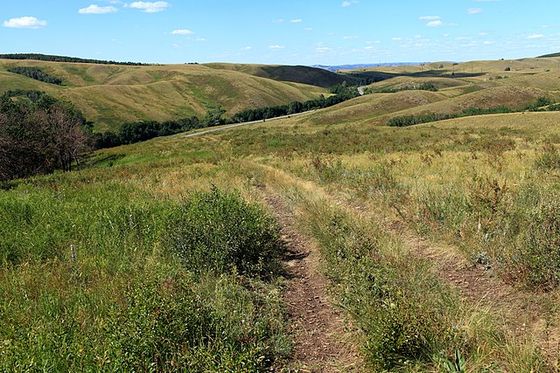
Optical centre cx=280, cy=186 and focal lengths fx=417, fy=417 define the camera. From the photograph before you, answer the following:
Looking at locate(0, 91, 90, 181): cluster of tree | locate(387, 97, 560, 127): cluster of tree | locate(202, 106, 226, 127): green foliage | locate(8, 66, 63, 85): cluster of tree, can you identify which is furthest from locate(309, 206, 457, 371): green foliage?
locate(8, 66, 63, 85): cluster of tree

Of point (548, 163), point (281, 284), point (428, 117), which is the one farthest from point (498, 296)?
point (428, 117)

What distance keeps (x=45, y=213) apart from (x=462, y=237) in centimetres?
888

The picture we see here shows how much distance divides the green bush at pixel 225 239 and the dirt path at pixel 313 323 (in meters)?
0.52

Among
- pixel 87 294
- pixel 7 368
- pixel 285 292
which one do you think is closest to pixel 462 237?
pixel 285 292

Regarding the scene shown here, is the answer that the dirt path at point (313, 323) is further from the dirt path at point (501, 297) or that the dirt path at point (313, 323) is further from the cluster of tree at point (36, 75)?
the cluster of tree at point (36, 75)

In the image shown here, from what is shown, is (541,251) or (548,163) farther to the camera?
(548,163)

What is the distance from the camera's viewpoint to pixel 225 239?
23.4 feet

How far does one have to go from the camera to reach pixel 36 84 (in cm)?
15300

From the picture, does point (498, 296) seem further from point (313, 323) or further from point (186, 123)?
point (186, 123)

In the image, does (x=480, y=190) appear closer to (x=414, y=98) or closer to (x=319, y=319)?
(x=319, y=319)

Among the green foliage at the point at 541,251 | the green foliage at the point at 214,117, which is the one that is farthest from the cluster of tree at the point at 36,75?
the green foliage at the point at 541,251

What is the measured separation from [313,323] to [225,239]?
2.46m

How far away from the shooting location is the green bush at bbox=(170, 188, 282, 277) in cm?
675

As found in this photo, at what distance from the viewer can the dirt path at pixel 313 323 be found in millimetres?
4379
